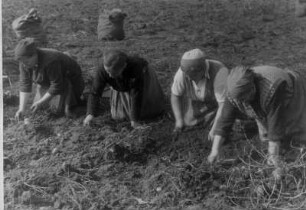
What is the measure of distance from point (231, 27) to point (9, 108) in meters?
2.66

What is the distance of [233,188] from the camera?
294 cm

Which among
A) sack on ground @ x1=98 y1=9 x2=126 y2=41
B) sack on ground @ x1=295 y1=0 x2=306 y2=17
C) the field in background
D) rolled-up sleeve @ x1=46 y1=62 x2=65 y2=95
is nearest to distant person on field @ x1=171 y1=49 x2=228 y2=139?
the field in background

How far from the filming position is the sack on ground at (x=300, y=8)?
546 cm

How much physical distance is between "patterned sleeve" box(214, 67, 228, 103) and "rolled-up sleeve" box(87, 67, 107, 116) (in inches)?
31.1

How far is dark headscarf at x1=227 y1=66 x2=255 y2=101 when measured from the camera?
2.71 m

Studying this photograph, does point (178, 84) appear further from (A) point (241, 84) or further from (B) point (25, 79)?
(B) point (25, 79)

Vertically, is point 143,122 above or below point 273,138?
below

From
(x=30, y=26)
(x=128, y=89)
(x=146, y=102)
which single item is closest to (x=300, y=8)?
(x=146, y=102)

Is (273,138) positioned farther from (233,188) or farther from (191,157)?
(191,157)

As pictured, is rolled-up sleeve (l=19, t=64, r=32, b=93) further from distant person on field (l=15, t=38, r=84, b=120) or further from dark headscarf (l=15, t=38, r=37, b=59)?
dark headscarf (l=15, t=38, r=37, b=59)

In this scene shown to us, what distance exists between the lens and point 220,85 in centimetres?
329

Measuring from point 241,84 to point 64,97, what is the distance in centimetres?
180

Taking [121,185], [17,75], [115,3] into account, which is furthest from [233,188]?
[115,3]

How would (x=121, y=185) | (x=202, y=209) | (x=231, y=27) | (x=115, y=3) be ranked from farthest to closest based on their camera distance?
(x=115, y=3) < (x=231, y=27) < (x=121, y=185) < (x=202, y=209)
